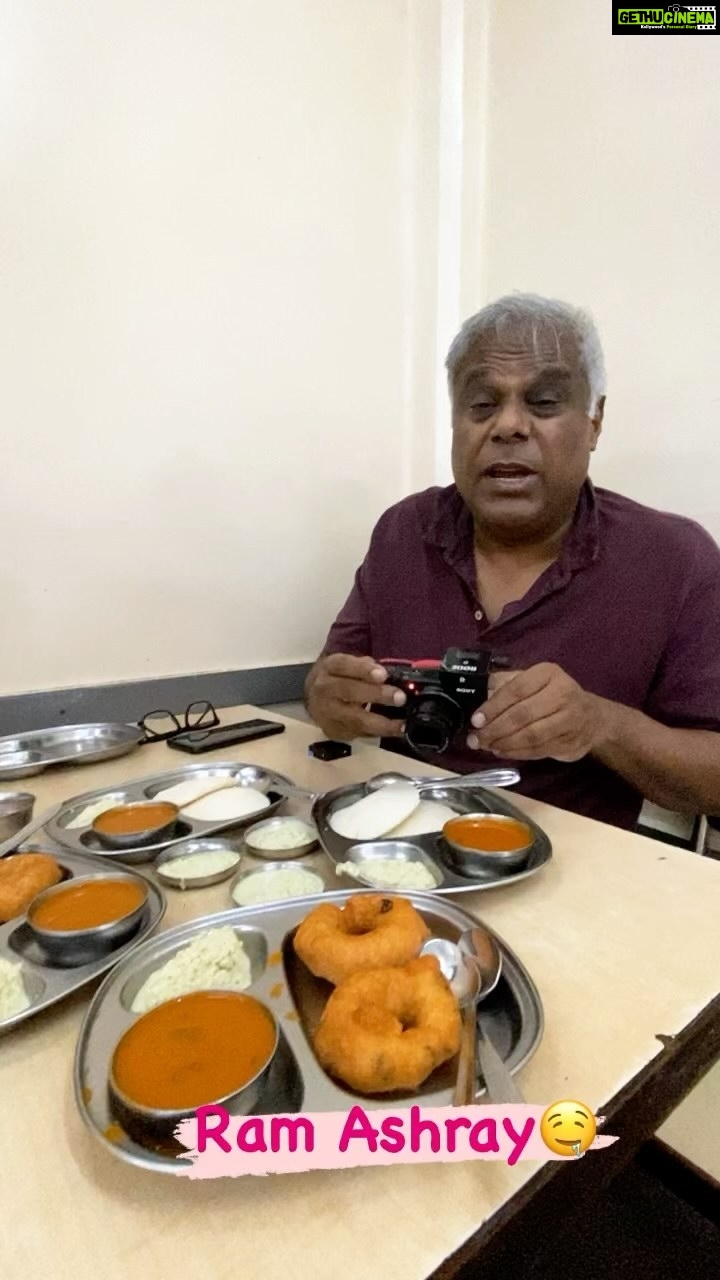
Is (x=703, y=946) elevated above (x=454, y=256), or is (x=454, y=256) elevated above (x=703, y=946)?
(x=454, y=256)

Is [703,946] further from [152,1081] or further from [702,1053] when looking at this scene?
[152,1081]

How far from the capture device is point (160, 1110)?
480 millimetres

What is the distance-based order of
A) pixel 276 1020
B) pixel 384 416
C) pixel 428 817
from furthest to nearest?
pixel 384 416 → pixel 428 817 → pixel 276 1020

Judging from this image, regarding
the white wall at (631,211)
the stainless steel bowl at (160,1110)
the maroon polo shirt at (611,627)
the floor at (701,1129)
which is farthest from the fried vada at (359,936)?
the white wall at (631,211)

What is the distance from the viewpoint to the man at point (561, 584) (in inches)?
52.1

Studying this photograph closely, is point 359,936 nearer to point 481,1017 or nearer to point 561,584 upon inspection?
point 481,1017

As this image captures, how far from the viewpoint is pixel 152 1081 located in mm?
523

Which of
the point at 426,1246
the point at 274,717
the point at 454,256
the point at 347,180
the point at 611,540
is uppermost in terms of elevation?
the point at 347,180

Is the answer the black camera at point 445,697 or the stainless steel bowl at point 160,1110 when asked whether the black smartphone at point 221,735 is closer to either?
the black camera at point 445,697

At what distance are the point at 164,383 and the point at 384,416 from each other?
0.72 metres

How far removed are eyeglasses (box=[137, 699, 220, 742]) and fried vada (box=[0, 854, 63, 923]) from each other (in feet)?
2.20

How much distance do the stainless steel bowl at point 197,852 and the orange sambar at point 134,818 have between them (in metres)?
0.05

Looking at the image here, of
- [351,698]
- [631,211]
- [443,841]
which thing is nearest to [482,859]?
[443,841]

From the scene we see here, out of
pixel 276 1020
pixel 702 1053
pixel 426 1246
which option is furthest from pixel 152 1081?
pixel 702 1053
